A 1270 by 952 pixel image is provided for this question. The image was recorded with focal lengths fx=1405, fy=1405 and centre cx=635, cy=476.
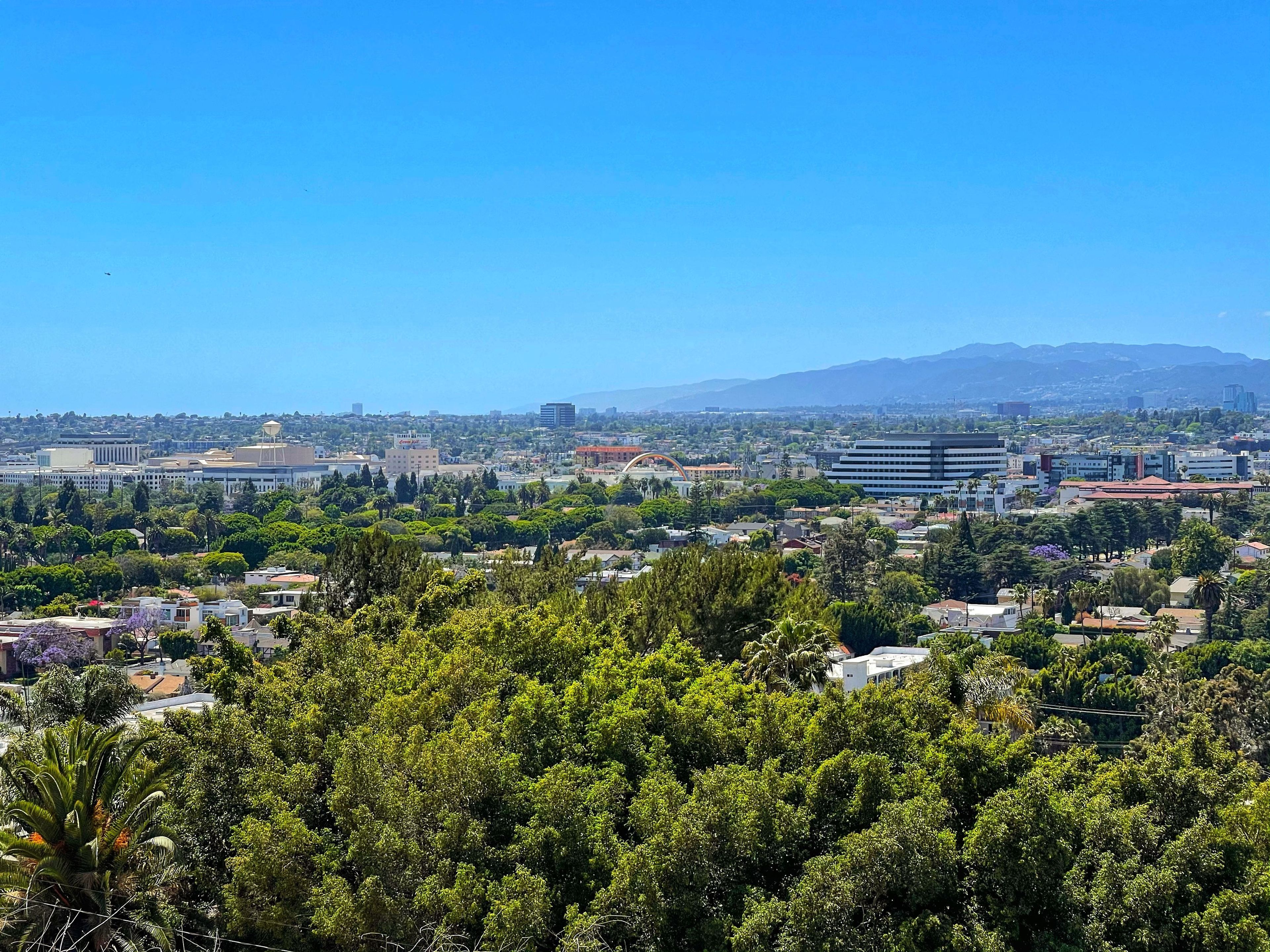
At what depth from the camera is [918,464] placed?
5133 inches

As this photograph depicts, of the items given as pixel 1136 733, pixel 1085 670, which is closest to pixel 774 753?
pixel 1136 733

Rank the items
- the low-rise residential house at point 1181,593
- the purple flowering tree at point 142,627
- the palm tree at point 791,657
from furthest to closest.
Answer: the low-rise residential house at point 1181,593 → the purple flowering tree at point 142,627 → the palm tree at point 791,657

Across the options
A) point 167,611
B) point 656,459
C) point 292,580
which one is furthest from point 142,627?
point 656,459

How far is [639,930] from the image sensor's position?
1494 centimetres

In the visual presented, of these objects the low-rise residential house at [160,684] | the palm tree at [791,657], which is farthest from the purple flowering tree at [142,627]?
the palm tree at [791,657]

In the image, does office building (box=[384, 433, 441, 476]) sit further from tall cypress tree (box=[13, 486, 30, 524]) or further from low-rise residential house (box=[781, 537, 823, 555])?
low-rise residential house (box=[781, 537, 823, 555])

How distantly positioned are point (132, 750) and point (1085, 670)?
28487 mm

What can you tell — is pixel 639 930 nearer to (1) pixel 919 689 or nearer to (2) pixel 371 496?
(1) pixel 919 689

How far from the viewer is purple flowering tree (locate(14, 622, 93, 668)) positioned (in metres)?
45.6

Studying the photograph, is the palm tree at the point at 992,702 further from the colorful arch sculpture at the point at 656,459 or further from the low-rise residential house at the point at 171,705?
the colorful arch sculpture at the point at 656,459

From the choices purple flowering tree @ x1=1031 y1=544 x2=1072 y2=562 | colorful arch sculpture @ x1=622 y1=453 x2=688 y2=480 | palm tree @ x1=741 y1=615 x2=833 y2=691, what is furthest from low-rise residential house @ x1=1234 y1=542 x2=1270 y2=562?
colorful arch sculpture @ x1=622 y1=453 x2=688 y2=480

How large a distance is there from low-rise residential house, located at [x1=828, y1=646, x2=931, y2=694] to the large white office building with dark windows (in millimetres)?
91044

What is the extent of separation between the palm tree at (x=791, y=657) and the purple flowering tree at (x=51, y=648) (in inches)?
1144

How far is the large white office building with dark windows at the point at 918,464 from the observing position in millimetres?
129750
